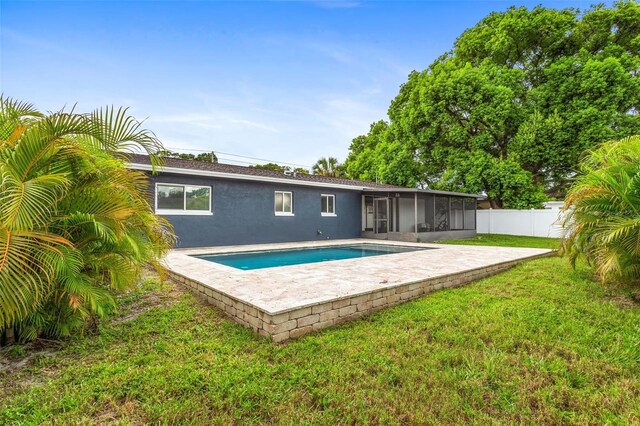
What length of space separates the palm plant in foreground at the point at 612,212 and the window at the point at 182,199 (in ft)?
34.6

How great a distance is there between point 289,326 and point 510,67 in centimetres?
2149

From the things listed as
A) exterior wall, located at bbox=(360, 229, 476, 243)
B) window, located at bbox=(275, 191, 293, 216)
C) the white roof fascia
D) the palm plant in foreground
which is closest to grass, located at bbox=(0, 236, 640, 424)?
the palm plant in foreground

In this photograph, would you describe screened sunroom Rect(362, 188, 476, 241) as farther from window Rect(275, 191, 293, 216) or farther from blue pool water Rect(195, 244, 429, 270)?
window Rect(275, 191, 293, 216)

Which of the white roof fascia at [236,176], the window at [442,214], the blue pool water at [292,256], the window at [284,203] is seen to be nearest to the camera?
the blue pool water at [292,256]

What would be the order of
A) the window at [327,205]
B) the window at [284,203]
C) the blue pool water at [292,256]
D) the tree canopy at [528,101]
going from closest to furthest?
the blue pool water at [292,256] → the window at [284,203] → the window at [327,205] → the tree canopy at [528,101]

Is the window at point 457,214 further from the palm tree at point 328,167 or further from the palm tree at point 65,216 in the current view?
the palm tree at point 328,167

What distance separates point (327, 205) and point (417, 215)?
495 centimetres

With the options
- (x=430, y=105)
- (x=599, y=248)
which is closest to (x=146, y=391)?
(x=599, y=248)

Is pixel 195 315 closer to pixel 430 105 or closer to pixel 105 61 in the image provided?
pixel 105 61

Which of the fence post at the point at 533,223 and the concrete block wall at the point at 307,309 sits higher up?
the fence post at the point at 533,223

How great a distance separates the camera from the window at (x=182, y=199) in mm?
10945

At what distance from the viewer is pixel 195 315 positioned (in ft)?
14.3

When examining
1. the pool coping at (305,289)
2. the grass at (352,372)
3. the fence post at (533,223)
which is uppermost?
the fence post at (533,223)

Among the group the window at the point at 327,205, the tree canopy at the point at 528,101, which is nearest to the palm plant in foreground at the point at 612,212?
the window at the point at 327,205
